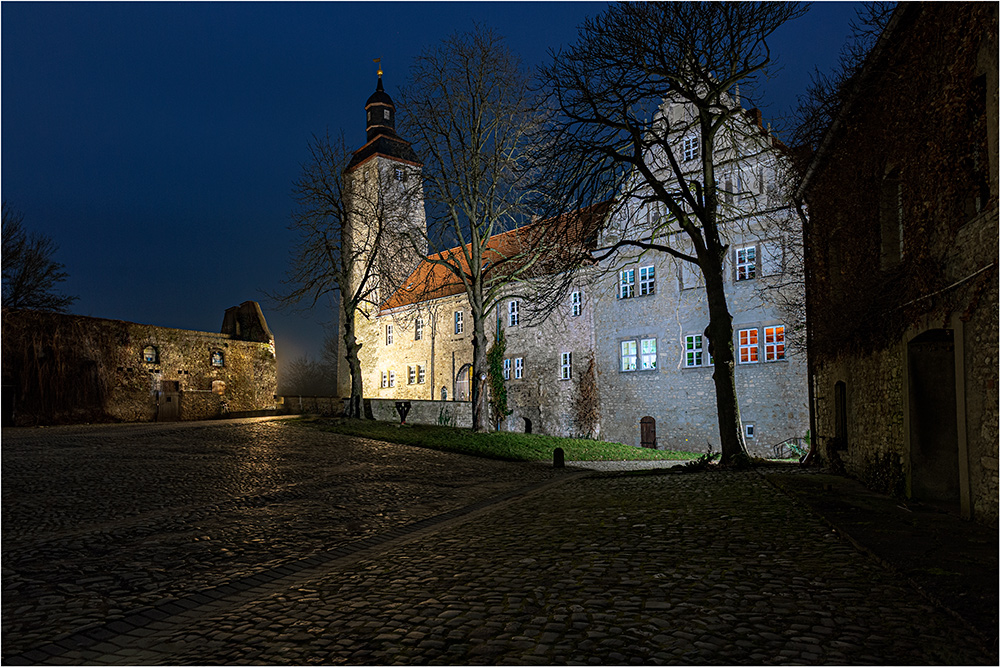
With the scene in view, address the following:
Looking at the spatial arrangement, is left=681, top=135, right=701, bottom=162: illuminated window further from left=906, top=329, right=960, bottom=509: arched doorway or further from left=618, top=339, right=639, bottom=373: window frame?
left=906, top=329, right=960, bottom=509: arched doorway

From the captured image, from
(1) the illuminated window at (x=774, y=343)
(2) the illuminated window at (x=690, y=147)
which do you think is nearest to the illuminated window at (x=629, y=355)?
(1) the illuminated window at (x=774, y=343)

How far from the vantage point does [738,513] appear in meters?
7.79

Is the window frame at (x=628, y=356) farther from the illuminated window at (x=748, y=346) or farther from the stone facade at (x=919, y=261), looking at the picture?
the stone facade at (x=919, y=261)

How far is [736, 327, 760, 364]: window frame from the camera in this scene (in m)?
23.7

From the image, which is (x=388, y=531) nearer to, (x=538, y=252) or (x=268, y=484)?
(x=268, y=484)

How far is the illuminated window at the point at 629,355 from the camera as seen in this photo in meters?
27.3

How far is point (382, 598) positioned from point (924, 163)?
791 cm

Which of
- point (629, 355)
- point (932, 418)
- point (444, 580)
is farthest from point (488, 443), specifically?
point (444, 580)

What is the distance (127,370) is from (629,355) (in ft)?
71.6

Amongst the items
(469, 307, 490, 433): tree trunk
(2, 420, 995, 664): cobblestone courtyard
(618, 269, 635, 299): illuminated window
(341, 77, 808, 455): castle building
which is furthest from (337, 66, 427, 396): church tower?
(2, 420, 995, 664): cobblestone courtyard

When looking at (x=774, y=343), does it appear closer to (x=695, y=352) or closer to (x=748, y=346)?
(x=748, y=346)

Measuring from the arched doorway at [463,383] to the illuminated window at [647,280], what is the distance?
40.0ft

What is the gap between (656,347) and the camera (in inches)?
1042

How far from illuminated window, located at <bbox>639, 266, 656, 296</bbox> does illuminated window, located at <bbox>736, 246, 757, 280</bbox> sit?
3476mm
